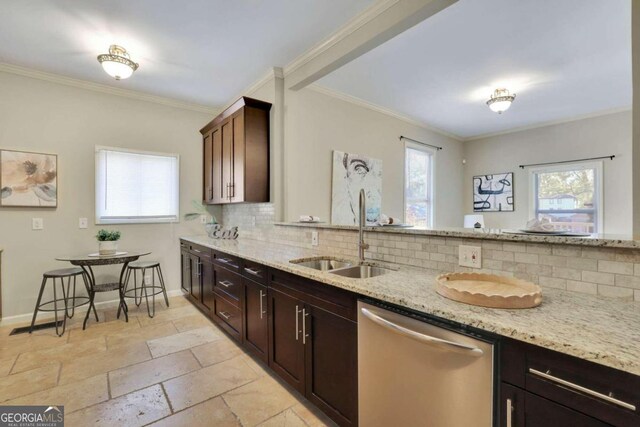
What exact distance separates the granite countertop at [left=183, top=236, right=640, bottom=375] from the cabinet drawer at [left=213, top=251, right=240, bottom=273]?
129 cm

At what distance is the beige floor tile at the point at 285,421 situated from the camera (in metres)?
1.70

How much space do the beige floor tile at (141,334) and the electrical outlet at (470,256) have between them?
280 cm

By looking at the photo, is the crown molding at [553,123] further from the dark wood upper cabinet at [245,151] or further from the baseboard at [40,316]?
the baseboard at [40,316]

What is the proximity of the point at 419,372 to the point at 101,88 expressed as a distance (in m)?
4.43

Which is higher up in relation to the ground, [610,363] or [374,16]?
[374,16]

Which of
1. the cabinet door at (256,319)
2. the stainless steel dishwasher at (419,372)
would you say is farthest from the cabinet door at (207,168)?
the stainless steel dishwasher at (419,372)

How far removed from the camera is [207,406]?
1.86 meters

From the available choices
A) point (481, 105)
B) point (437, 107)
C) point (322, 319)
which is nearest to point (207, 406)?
point (322, 319)

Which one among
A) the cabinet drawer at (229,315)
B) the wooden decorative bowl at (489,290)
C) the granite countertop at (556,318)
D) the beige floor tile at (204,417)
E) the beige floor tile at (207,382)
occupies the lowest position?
the beige floor tile at (204,417)

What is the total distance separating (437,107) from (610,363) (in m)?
4.27

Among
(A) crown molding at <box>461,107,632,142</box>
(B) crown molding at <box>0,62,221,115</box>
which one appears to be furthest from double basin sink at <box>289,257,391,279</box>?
(A) crown molding at <box>461,107,632,142</box>

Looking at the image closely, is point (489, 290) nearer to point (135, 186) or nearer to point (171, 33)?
point (171, 33)

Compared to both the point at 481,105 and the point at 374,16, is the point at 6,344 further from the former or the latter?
the point at 481,105

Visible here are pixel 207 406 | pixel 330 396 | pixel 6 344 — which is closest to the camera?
pixel 330 396
